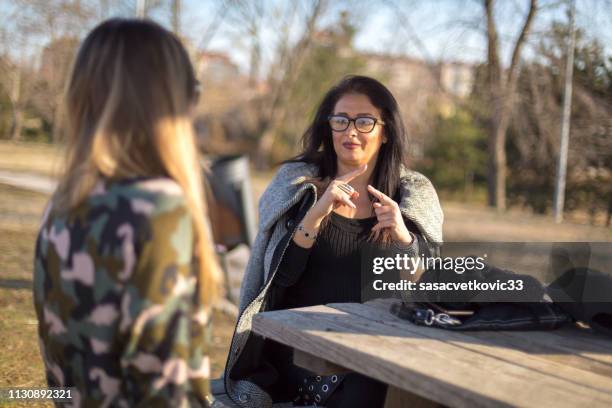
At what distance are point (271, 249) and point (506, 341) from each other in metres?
1.19

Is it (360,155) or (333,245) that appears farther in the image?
(360,155)

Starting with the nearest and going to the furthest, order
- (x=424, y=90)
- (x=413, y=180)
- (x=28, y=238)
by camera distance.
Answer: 1. (x=413, y=180)
2. (x=28, y=238)
3. (x=424, y=90)

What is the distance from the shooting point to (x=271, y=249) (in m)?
2.87

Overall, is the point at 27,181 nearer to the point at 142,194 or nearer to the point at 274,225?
the point at 274,225

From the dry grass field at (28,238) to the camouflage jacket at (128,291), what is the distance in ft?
0.88

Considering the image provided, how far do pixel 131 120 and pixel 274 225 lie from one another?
4.93 feet

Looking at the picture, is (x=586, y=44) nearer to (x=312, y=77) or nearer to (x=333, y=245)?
(x=333, y=245)

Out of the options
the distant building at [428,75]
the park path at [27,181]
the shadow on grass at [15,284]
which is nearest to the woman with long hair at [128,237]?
the shadow on grass at [15,284]

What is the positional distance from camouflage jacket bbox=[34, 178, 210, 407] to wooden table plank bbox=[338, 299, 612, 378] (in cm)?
78

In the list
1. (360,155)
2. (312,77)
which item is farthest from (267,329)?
(312,77)

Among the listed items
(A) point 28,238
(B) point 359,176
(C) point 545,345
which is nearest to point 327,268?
(B) point 359,176

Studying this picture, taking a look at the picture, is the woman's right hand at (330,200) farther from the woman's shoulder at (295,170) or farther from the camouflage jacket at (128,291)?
the camouflage jacket at (128,291)

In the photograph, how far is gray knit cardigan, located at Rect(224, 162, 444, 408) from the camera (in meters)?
2.68

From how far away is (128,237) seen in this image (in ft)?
4.70
